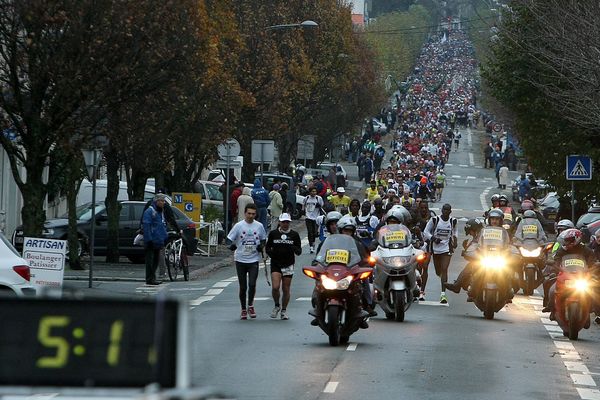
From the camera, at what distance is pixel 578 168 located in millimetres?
36969

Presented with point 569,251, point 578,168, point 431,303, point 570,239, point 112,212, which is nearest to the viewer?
point 570,239

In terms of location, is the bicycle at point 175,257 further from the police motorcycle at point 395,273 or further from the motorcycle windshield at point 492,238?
the police motorcycle at point 395,273

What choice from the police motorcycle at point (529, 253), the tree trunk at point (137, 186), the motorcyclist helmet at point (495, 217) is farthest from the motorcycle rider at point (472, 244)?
the tree trunk at point (137, 186)

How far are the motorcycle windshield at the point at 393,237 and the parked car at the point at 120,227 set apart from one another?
13361 millimetres

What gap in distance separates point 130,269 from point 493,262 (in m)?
12.2

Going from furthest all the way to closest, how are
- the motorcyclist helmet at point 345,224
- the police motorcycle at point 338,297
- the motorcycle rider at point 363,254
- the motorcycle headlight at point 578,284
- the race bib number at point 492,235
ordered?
the race bib number at point 492,235 < the motorcycle headlight at point 578,284 < the motorcyclist helmet at point 345,224 < the motorcycle rider at point 363,254 < the police motorcycle at point 338,297

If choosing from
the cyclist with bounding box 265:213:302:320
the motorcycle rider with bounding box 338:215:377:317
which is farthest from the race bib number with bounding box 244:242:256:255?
the motorcycle rider with bounding box 338:215:377:317

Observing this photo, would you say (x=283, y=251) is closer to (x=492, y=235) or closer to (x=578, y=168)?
(x=492, y=235)

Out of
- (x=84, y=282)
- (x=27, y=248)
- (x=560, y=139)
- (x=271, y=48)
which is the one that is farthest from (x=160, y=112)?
(x=271, y=48)

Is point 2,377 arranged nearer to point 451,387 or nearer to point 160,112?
point 451,387

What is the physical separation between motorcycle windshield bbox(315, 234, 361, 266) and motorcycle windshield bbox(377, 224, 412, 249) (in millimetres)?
2697

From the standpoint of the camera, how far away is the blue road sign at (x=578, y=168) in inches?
1449

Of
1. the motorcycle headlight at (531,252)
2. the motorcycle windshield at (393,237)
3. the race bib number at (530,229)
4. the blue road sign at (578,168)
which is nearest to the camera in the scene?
the motorcycle windshield at (393,237)

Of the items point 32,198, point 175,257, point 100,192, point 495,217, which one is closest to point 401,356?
point 495,217
